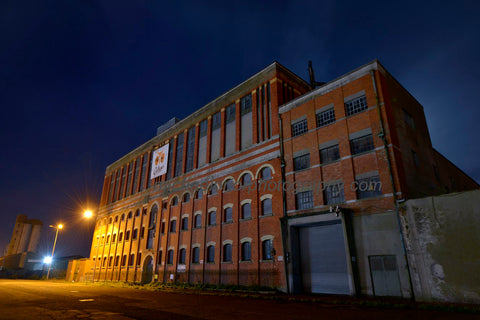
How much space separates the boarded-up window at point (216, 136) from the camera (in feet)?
97.0

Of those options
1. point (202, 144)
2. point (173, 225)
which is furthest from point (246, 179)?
point (173, 225)

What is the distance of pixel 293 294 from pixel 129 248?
1075 inches

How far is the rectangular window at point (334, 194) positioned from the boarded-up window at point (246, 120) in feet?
30.7

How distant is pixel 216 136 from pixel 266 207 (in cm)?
1107

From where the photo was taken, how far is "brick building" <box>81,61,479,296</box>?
54.4 feet

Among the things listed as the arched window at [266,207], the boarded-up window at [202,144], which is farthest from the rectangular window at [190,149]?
the arched window at [266,207]

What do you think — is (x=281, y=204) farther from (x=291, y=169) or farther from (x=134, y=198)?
(x=134, y=198)

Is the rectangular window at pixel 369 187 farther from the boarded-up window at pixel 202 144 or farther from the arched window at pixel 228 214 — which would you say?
the boarded-up window at pixel 202 144

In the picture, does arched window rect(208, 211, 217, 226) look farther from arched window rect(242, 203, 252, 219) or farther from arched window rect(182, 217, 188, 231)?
arched window rect(182, 217, 188, 231)

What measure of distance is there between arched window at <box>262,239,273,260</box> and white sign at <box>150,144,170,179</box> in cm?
1911

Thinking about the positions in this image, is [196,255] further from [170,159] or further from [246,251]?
[170,159]

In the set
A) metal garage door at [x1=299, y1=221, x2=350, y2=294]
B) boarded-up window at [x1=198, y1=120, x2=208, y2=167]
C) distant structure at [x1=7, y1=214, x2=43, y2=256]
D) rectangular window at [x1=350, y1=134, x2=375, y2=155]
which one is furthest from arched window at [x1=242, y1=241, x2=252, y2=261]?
distant structure at [x1=7, y1=214, x2=43, y2=256]

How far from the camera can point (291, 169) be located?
71.1 ft

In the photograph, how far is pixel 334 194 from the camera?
18.7 meters
